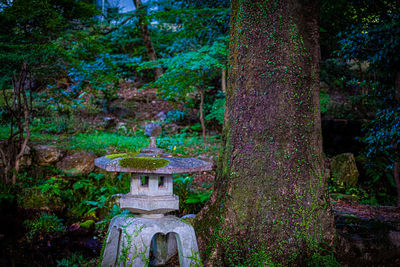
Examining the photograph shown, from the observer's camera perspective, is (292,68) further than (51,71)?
No

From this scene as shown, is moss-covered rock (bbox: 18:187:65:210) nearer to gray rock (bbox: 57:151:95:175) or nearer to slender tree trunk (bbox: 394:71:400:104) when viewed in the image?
gray rock (bbox: 57:151:95:175)

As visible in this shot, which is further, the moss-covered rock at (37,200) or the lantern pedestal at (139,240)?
the moss-covered rock at (37,200)

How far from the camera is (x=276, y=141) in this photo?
8.71 ft

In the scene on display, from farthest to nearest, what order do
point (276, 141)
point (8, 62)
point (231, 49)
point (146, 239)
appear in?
point (8, 62) < point (231, 49) < point (276, 141) < point (146, 239)

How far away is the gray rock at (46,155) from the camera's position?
5.59m

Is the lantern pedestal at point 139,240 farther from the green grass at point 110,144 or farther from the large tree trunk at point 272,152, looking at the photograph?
the green grass at point 110,144

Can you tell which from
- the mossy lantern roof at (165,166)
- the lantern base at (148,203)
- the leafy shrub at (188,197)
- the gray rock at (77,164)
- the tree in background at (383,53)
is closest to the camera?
the mossy lantern roof at (165,166)

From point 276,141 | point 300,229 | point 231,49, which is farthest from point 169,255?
point 231,49

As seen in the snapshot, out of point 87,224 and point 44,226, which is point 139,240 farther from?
point 44,226

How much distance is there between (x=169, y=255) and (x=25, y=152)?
419 centimetres

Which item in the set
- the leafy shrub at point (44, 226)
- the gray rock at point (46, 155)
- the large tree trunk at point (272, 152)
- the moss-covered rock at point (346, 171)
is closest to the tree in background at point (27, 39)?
the gray rock at point (46, 155)

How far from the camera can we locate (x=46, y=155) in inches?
221

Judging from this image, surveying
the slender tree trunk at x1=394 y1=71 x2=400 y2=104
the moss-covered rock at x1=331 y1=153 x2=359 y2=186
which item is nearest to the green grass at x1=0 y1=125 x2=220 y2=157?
the moss-covered rock at x1=331 y1=153 x2=359 y2=186

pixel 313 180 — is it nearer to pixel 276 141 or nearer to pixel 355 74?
pixel 276 141
